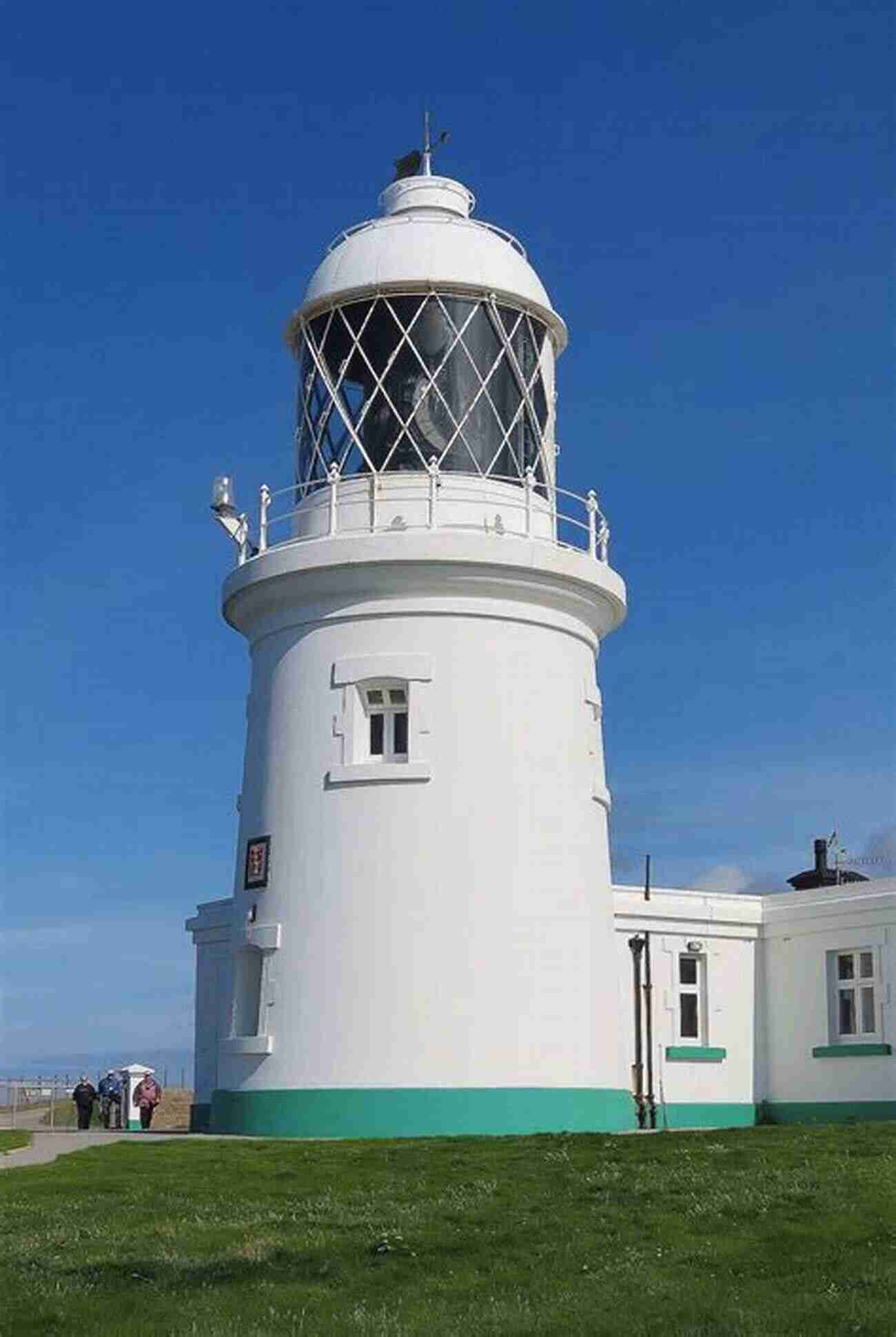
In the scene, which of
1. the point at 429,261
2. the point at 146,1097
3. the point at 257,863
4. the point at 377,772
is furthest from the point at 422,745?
the point at 146,1097

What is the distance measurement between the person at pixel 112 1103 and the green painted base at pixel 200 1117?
6103mm

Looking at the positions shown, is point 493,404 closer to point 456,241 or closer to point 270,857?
point 456,241

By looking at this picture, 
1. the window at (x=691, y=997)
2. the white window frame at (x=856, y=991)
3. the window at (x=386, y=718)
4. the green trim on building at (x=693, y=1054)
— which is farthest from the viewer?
the window at (x=691, y=997)

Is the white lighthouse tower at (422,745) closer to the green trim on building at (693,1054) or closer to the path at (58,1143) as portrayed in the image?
the path at (58,1143)

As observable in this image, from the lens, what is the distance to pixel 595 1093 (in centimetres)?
2312

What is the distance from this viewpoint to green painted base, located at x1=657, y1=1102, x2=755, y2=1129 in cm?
2658

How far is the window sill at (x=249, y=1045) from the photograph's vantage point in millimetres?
22828

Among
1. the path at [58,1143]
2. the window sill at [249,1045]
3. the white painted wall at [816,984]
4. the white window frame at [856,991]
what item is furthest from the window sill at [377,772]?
the white window frame at [856,991]

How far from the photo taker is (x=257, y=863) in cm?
2381

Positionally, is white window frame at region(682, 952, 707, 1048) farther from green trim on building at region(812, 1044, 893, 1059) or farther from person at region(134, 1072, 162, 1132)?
person at region(134, 1072, 162, 1132)

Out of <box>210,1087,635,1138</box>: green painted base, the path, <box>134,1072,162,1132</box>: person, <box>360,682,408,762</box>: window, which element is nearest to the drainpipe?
<box>210,1087,635,1138</box>: green painted base

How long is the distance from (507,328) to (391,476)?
267 cm

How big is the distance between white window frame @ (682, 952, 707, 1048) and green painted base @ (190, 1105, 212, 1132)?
6.83 m

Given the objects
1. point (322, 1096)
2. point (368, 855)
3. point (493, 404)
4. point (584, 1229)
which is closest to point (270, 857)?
point (368, 855)
